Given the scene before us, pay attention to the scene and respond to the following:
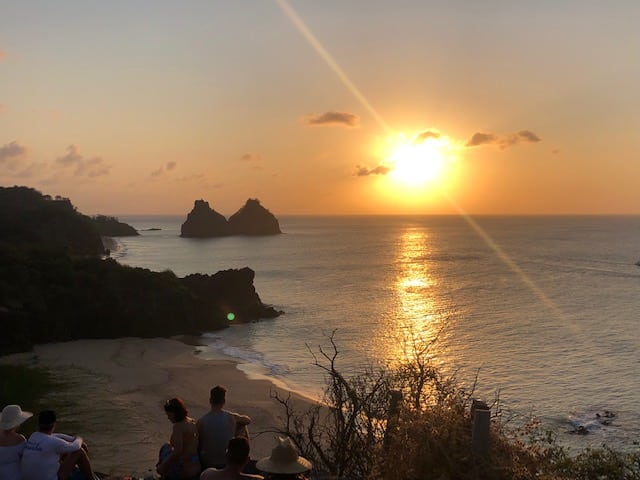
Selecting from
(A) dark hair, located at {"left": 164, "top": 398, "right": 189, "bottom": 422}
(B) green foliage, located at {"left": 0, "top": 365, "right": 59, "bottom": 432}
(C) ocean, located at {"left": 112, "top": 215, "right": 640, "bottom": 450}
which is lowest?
(C) ocean, located at {"left": 112, "top": 215, "right": 640, "bottom": 450}

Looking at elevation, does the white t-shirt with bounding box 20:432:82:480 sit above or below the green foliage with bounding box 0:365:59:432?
above

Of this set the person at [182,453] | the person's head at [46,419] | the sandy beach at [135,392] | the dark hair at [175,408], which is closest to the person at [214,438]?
the person at [182,453]

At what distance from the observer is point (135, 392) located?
27312 mm

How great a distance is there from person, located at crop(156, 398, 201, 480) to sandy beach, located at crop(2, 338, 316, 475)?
502 cm

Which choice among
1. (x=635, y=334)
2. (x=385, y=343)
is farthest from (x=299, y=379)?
(x=635, y=334)

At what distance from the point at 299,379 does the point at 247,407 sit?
6850 mm

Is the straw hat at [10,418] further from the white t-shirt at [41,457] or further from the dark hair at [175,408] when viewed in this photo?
the dark hair at [175,408]

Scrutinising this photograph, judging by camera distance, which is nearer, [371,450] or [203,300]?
[371,450]

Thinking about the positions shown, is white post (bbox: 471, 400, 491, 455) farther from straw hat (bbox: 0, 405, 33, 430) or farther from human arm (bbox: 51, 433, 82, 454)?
straw hat (bbox: 0, 405, 33, 430)

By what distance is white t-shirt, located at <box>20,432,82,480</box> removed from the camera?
8.24 meters

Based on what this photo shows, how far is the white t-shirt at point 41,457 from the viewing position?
824 cm

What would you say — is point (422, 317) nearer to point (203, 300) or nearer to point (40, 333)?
point (203, 300)

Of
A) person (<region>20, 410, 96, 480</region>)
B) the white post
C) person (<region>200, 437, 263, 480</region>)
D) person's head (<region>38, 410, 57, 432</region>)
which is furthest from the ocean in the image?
person's head (<region>38, 410, 57, 432</region>)

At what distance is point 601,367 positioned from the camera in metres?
35.1
